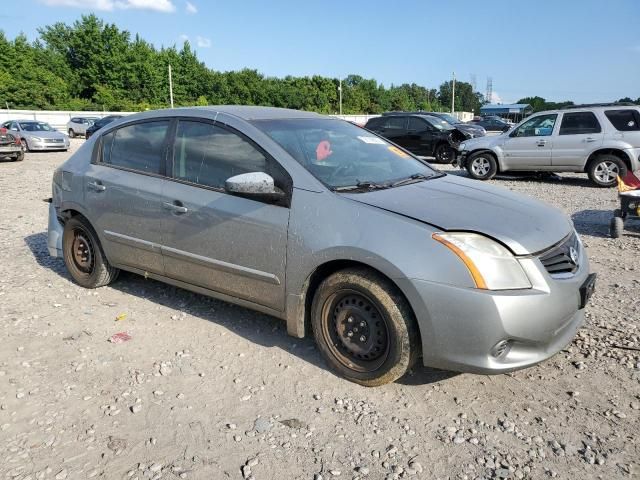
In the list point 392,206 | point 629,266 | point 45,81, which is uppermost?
point 45,81

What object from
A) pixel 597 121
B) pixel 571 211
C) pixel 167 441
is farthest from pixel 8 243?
pixel 597 121

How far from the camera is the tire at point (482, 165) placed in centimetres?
1305

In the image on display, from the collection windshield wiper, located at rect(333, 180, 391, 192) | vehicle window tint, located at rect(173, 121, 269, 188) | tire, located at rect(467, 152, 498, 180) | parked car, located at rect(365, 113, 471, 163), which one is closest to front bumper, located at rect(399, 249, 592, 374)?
windshield wiper, located at rect(333, 180, 391, 192)

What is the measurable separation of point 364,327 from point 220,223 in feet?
4.16

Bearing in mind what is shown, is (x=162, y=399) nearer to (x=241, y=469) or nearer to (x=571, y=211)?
(x=241, y=469)

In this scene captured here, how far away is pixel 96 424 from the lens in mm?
2916

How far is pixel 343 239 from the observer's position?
3139 mm

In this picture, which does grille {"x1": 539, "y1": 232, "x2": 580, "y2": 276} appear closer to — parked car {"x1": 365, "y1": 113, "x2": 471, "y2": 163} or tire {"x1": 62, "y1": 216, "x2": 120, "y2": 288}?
tire {"x1": 62, "y1": 216, "x2": 120, "y2": 288}

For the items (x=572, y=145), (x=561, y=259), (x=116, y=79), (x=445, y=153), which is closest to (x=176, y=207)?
(x=561, y=259)

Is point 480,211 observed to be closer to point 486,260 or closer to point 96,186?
point 486,260

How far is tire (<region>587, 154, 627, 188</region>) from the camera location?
11.4 metres

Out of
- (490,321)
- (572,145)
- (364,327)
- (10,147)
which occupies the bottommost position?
(364,327)

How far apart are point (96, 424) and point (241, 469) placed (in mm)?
941

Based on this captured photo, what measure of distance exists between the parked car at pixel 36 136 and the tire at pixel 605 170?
20979 millimetres
